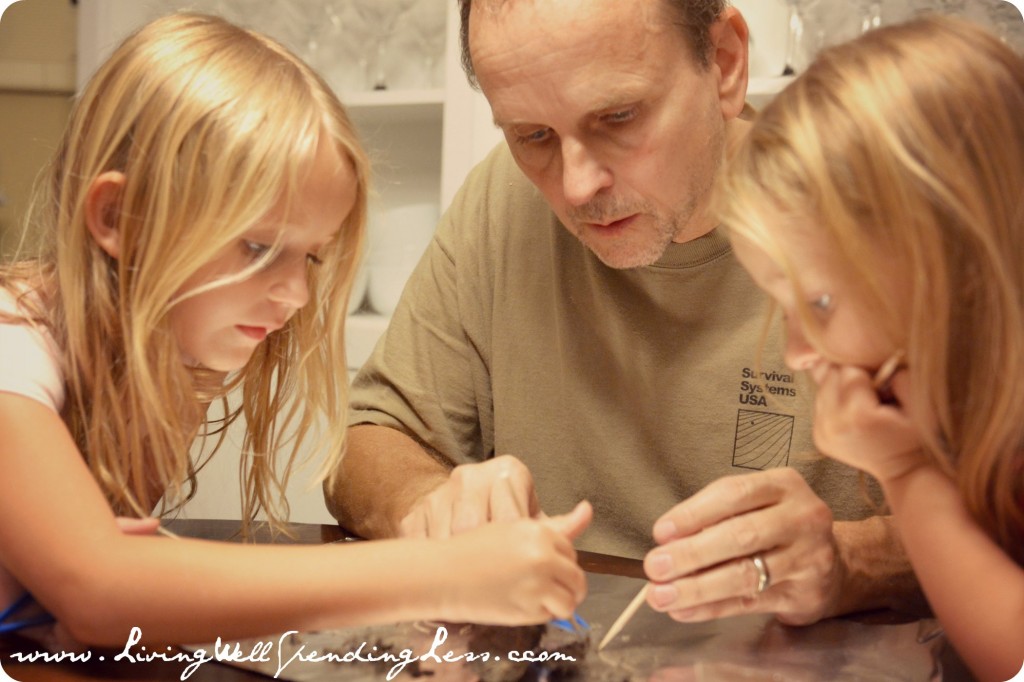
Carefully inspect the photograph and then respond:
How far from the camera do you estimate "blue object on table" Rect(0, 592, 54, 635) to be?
2.71 feet

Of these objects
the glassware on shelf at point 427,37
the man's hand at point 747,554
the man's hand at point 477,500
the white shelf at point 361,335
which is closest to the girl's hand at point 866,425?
the man's hand at point 747,554

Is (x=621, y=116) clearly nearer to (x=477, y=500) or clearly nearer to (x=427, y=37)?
(x=477, y=500)

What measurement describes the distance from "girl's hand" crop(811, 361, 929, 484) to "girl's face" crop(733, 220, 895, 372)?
0.02 m

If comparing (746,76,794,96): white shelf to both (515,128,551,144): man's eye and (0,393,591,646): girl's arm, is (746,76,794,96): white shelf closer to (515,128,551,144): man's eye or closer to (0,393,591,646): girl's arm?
(515,128,551,144): man's eye

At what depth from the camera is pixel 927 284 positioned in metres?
0.72

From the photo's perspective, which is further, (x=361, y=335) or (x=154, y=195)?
(x=361, y=335)

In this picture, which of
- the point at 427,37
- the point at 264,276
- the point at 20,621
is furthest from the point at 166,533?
the point at 427,37

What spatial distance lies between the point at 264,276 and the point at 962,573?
2.01ft

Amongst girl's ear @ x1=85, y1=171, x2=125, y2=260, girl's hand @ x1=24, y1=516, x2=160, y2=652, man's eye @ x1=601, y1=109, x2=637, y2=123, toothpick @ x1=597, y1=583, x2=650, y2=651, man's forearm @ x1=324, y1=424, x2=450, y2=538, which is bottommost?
man's forearm @ x1=324, y1=424, x2=450, y2=538

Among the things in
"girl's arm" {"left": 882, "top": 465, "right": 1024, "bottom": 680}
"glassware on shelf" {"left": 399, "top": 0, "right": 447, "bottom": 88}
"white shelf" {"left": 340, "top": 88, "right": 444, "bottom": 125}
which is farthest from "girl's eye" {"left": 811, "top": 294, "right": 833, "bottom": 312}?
"glassware on shelf" {"left": 399, "top": 0, "right": 447, "bottom": 88}

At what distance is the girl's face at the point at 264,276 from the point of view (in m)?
0.92

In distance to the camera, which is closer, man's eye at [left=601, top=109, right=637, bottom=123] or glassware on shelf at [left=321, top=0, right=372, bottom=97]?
man's eye at [left=601, top=109, right=637, bottom=123]

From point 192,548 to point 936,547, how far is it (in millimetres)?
539

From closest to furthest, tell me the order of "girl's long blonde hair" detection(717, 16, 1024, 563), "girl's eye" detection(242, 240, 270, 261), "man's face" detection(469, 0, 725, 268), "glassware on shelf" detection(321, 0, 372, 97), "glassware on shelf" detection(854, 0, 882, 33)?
"girl's long blonde hair" detection(717, 16, 1024, 563) < "girl's eye" detection(242, 240, 270, 261) < "man's face" detection(469, 0, 725, 268) < "glassware on shelf" detection(854, 0, 882, 33) < "glassware on shelf" detection(321, 0, 372, 97)
